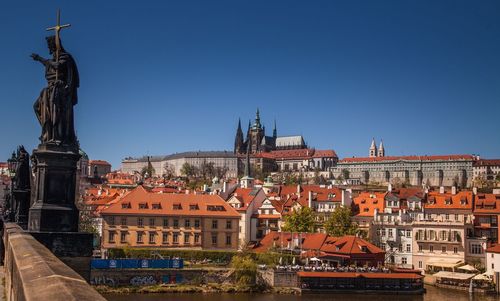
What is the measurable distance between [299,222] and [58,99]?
54.8 m

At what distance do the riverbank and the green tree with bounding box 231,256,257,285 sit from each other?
0.57 metres

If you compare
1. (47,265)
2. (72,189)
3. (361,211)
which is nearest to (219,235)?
(361,211)

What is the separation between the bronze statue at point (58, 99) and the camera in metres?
10.1

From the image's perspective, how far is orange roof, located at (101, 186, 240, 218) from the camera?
60750mm

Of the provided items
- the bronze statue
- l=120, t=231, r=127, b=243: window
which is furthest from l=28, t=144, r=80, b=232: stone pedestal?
l=120, t=231, r=127, b=243: window

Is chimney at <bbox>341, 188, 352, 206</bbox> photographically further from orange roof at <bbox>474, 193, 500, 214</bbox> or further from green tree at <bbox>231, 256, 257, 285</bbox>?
green tree at <bbox>231, 256, 257, 285</bbox>

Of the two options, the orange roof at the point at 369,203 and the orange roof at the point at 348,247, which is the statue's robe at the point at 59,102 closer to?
the orange roof at the point at 348,247

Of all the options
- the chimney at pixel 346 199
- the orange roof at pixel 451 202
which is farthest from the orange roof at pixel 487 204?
the chimney at pixel 346 199

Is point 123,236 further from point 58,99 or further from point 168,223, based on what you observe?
point 58,99

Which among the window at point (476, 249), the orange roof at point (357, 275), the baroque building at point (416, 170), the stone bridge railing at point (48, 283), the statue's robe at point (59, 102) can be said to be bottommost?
the orange roof at point (357, 275)

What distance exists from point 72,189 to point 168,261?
41.6 m

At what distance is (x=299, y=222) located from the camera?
63.6 meters

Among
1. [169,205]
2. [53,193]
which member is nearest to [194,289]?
[169,205]

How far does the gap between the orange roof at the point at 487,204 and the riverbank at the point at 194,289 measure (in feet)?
73.9
